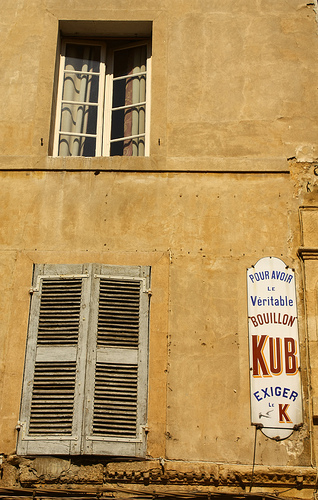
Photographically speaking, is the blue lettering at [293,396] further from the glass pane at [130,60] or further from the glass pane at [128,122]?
the glass pane at [130,60]

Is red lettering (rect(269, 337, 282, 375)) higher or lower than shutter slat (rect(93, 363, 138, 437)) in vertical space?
higher

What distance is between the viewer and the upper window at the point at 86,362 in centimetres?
679

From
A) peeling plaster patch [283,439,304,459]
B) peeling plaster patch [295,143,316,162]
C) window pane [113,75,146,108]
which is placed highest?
window pane [113,75,146,108]

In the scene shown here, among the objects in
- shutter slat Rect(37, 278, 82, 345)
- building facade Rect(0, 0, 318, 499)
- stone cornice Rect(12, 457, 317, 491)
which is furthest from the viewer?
shutter slat Rect(37, 278, 82, 345)

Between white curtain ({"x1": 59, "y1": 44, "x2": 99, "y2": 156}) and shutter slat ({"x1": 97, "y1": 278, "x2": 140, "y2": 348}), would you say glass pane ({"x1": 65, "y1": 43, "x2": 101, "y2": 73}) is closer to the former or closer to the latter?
white curtain ({"x1": 59, "y1": 44, "x2": 99, "y2": 156})

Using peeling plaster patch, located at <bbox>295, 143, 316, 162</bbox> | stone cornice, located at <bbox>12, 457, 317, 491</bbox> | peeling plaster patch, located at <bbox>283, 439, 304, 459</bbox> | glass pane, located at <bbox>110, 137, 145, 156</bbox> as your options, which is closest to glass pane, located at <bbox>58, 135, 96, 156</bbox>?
glass pane, located at <bbox>110, 137, 145, 156</bbox>

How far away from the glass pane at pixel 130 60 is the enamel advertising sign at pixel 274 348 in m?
2.93

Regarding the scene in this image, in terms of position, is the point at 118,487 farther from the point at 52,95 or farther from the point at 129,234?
the point at 52,95

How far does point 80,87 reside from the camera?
28.3ft

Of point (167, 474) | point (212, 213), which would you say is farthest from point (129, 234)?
point (167, 474)

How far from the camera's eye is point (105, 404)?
690 cm

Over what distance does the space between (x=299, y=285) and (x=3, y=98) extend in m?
3.91

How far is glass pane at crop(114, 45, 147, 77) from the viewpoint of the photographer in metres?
8.74

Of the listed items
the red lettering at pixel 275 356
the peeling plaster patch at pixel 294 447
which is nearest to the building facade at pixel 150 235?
the peeling plaster patch at pixel 294 447
